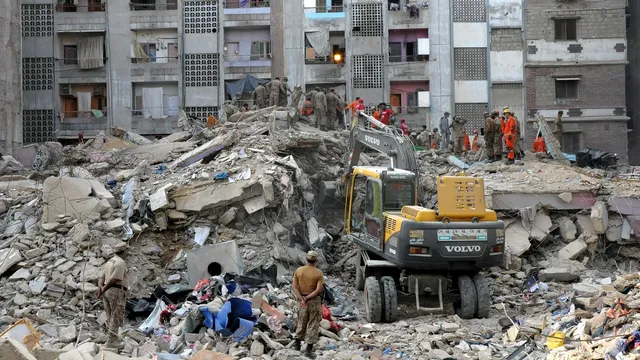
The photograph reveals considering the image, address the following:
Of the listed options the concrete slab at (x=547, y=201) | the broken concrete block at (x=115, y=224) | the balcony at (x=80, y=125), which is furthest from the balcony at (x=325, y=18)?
the broken concrete block at (x=115, y=224)

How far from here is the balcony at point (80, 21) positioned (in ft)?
112

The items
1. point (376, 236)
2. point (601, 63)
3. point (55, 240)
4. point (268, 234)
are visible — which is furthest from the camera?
point (601, 63)

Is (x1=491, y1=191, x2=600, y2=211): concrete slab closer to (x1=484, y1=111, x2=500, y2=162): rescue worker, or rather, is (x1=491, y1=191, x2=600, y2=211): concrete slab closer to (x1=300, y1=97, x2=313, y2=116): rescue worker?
(x1=484, y1=111, x2=500, y2=162): rescue worker

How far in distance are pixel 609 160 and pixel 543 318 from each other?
11.8m

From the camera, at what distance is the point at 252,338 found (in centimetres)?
996

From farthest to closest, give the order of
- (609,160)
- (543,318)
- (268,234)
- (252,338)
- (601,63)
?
(601,63) → (609,160) → (268,234) → (543,318) → (252,338)

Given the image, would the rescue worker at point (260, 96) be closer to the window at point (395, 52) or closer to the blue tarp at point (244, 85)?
the blue tarp at point (244, 85)

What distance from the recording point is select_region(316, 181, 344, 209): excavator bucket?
56.5 ft

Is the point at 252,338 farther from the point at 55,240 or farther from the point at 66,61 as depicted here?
the point at 66,61

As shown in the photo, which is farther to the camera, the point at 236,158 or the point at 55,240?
the point at 236,158

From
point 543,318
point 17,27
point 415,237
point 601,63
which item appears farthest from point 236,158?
point 601,63

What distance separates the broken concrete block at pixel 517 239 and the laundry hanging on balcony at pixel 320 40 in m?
18.9

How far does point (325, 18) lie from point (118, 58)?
939cm

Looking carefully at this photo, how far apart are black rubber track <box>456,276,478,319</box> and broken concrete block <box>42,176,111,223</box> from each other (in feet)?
22.6
